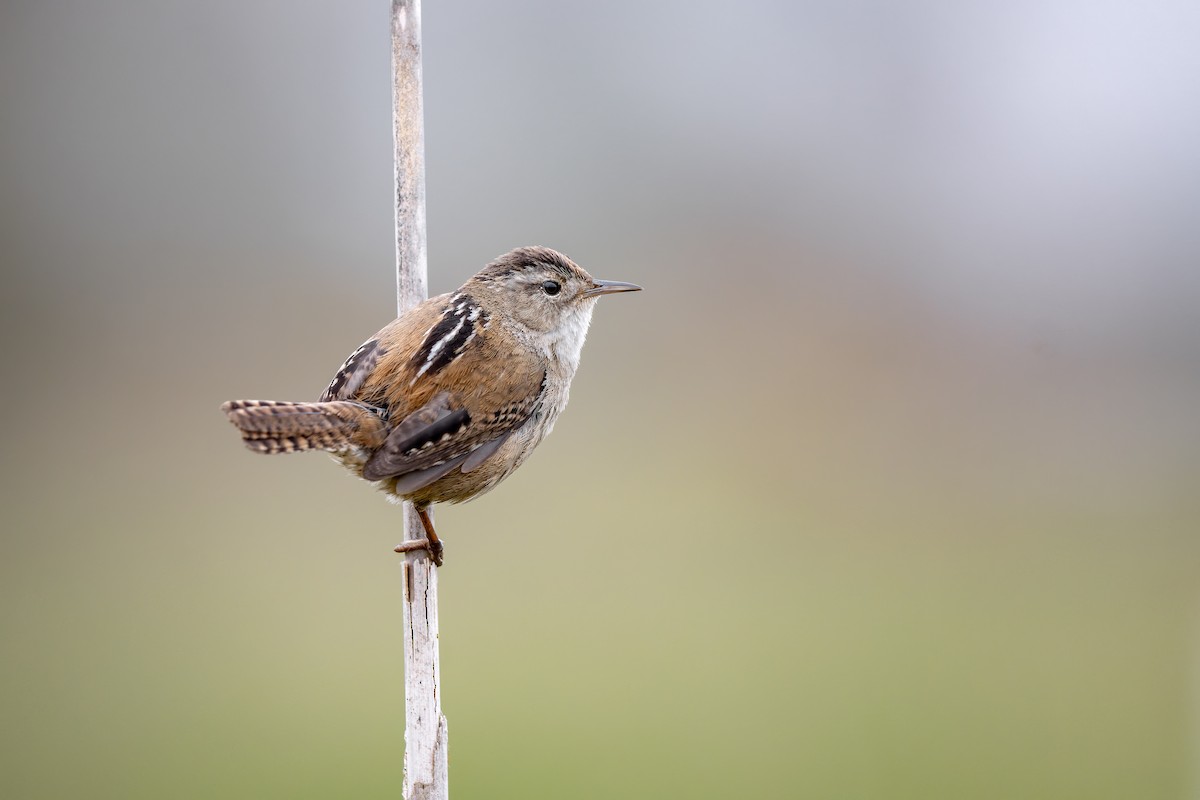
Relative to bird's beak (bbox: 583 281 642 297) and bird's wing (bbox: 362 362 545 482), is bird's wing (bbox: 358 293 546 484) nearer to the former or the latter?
bird's wing (bbox: 362 362 545 482)

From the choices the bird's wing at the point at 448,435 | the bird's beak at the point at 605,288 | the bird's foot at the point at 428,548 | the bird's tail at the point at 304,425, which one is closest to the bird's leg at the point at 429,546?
the bird's foot at the point at 428,548

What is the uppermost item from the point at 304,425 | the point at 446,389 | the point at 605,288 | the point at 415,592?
the point at 605,288

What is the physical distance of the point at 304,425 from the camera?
2.07 m

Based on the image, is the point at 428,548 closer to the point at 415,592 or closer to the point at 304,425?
the point at 415,592

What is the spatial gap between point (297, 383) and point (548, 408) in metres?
4.18

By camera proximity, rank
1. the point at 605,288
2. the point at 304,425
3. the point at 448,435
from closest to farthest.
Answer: the point at 304,425, the point at 448,435, the point at 605,288

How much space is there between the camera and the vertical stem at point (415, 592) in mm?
2004

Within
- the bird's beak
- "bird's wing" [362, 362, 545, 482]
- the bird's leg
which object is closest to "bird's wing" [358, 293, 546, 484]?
"bird's wing" [362, 362, 545, 482]

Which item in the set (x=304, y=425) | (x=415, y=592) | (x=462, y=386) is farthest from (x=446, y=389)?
(x=415, y=592)

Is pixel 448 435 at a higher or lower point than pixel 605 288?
lower

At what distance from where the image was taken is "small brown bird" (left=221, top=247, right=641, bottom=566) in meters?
2.24

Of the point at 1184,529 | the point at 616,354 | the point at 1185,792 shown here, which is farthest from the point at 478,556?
the point at 1184,529

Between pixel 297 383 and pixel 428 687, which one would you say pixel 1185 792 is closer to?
pixel 428 687

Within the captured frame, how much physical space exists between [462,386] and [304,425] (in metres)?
0.39
